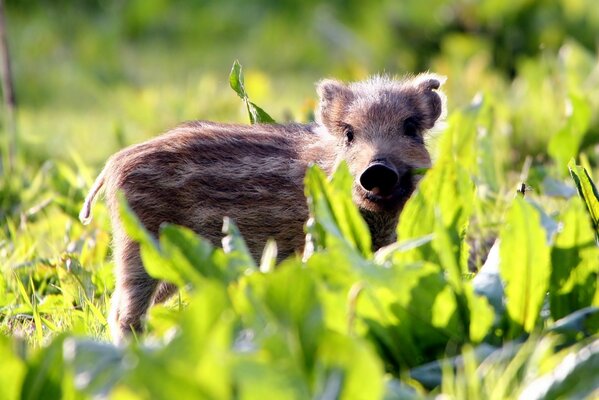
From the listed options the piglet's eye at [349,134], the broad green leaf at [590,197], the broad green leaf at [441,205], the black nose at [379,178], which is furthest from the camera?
the piglet's eye at [349,134]

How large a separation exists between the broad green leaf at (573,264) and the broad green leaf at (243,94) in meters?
1.77

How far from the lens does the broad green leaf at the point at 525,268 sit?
8.68 feet

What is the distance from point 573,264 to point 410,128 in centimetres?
152

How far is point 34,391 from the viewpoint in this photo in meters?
2.35

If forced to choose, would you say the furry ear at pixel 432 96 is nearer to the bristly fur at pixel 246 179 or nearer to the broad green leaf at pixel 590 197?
the bristly fur at pixel 246 179

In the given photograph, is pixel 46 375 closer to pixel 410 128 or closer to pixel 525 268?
pixel 525 268

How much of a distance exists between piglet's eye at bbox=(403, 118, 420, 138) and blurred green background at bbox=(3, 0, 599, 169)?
3.90 ft

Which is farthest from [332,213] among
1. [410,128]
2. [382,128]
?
[410,128]

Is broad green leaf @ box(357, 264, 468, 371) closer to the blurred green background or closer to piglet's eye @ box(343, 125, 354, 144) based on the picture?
piglet's eye @ box(343, 125, 354, 144)

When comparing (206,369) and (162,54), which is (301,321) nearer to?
(206,369)

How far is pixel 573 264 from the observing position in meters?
2.71

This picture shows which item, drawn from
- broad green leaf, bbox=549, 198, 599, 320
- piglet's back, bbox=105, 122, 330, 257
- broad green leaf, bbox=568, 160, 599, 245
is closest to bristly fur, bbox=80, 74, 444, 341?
piglet's back, bbox=105, 122, 330, 257

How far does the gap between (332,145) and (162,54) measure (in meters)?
6.58

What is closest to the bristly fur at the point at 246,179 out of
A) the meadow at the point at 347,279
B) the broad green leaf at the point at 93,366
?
the meadow at the point at 347,279
